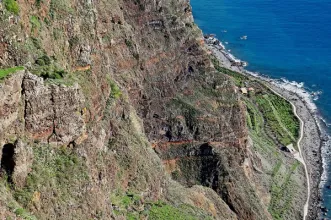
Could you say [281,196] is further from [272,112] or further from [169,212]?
[272,112]

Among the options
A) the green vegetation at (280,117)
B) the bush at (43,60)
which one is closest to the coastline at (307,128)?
the green vegetation at (280,117)

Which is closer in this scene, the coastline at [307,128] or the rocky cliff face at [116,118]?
the rocky cliff face at [116,118]

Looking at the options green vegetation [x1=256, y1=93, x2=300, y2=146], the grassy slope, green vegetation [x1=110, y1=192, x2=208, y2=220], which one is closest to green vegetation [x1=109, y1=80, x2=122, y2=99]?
green vegetation [x1=110, y1=192, x2=208, y2=220]

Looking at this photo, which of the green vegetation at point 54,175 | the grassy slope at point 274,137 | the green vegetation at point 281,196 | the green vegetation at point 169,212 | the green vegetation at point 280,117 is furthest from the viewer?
the green vegetation at point 280,117

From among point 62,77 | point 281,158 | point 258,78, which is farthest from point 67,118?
point 258,78

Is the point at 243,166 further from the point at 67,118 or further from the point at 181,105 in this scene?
the point at 67,118

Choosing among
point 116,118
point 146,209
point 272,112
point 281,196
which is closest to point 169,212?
point 146,209

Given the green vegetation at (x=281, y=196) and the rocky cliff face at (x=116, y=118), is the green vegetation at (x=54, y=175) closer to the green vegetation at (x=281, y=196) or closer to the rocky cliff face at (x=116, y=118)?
the rocky cliff face at (x=116, y=118)
